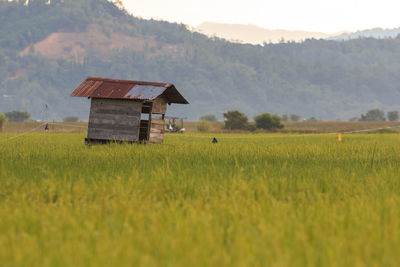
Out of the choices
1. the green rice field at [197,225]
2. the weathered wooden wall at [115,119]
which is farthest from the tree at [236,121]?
the green rice field at [197,225]

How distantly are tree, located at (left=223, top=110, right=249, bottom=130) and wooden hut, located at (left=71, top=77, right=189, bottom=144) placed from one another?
4760 centimetres

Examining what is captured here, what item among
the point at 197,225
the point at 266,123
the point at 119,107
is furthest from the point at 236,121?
the point at 197,225

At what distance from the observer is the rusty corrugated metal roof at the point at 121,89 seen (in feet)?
69.4

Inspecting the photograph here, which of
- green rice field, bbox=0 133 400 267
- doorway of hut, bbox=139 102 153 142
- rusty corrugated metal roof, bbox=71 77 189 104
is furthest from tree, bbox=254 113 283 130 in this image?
green rice field, bbox=0 133 400 267

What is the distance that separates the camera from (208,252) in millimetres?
4398

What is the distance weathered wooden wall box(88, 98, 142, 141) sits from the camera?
840 inches

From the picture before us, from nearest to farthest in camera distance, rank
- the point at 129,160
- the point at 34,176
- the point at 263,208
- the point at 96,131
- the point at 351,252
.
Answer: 1. the point at 351,252
2. the point at 263,208
3. the point at 34,176
4. the point at 129,160
5. the point at 96,131

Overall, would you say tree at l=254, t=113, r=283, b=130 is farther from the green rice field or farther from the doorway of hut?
the green rice field

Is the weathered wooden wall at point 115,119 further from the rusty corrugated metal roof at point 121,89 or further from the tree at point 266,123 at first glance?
the tree at point 266,123

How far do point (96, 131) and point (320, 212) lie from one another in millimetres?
A: 16925

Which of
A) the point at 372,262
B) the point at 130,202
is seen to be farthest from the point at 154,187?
the point at 372,262

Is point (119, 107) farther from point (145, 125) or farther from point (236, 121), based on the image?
point (236, 121)

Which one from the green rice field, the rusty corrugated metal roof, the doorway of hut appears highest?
the rusty corrugated metal roof

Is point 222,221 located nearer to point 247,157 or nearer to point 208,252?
point 208,252
